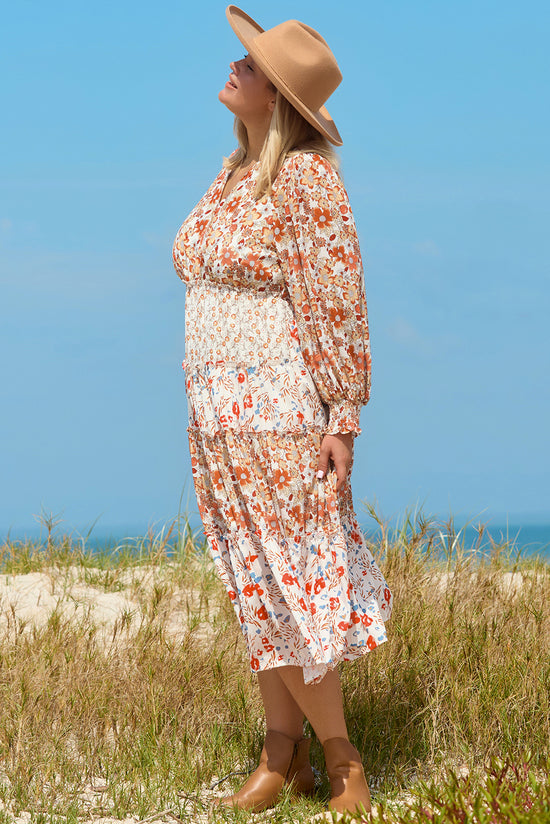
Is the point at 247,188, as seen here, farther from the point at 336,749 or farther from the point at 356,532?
the point at 336,749

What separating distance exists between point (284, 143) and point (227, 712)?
223 centimetres

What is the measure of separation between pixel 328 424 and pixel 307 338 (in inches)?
11.1

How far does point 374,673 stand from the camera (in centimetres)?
373

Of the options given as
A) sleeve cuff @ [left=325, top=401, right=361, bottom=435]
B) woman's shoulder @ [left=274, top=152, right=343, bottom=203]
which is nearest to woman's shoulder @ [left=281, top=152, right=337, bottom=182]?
woman's shoulder @ [left=274, top=152, right=343, bottom=203]

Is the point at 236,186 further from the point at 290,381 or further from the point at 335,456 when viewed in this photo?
the point at 335,456

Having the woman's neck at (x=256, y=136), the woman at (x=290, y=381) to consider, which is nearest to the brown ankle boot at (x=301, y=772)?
the woman at (x=290, y=381)

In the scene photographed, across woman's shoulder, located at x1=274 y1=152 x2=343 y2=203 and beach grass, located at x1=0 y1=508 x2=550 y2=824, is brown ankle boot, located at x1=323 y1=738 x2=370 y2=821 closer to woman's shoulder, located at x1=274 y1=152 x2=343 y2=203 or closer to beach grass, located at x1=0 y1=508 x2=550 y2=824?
beach grass, located at x1=0 y1=508 x2=550 y2=824

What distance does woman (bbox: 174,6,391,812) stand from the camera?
2760 mm

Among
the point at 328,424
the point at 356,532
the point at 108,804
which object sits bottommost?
the point at 108,804

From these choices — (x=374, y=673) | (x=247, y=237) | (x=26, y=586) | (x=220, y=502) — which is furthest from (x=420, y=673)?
(x=26, y=586)

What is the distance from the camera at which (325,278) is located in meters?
2.74

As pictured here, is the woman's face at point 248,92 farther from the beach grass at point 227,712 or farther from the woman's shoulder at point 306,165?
the beach grass at point 227,712

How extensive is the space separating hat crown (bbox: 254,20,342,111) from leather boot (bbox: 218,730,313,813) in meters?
2.18

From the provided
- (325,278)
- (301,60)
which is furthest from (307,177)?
(301,60)
